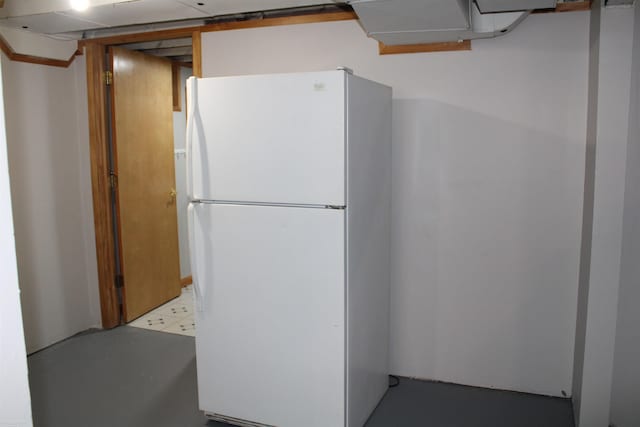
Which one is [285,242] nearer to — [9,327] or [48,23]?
[9,327]

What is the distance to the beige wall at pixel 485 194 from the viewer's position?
2752mm

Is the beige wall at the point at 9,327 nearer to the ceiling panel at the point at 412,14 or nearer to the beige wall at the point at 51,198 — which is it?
the ceiling panel at the point at 412,14

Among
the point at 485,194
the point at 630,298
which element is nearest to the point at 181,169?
the point at 485,194

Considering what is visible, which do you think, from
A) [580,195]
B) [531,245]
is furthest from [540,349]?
[580,195]

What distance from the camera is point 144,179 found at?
4.21 meters

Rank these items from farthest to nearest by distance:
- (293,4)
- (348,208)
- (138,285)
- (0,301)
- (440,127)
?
1. (138,285)
2. (440,127)
3. (293,4)
4. (348,208)
5. (0,301)

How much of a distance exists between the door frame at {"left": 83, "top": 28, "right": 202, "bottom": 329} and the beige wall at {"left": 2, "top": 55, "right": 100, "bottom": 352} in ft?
0.24

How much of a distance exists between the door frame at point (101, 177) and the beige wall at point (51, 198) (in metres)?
0.07

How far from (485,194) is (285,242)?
4.02 ft

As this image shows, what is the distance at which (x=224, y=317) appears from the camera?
2.58 m

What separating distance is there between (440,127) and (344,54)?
0.72 m

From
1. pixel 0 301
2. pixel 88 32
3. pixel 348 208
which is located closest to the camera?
pixel 0 301

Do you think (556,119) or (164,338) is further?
(164,338)

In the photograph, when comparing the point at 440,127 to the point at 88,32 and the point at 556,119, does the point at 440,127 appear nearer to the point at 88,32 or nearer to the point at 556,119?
the point at 556,119
